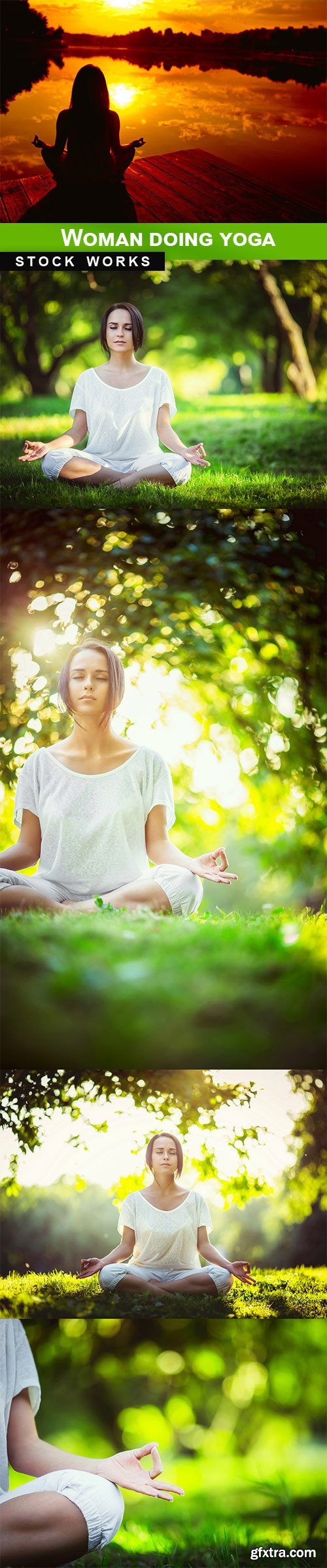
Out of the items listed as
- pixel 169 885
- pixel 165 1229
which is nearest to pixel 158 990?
pixel 169 885

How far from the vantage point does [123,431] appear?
97.1 inches

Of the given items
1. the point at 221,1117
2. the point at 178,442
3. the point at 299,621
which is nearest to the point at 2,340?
the point at 178,442

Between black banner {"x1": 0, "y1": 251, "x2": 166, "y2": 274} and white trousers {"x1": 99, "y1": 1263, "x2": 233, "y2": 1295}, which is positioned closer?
white trousers {"x1": 99, "y1": 1263, "x2": 233, "y2": 1295}

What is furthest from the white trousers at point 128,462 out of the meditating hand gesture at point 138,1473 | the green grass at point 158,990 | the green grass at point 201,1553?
the green grass at point 201,1553

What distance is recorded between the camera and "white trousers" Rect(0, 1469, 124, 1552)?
87.6 inches

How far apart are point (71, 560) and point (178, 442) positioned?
32 centimetres

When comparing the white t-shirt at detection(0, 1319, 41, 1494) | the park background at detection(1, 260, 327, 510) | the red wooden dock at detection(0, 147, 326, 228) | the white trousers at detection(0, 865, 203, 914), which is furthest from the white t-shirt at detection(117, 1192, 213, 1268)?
the red wooden dock at detection(0, 147, 326, 228)

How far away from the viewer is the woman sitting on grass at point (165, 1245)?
2.38 m

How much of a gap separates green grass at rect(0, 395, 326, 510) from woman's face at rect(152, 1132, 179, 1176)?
4.21 feet

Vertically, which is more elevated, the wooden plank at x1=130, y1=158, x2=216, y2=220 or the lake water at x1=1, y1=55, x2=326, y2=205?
the lake water at x1=1, y1=55, x2=326, y2=205

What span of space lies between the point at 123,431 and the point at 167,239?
0.41m

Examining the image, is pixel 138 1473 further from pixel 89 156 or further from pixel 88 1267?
pixel 89 156

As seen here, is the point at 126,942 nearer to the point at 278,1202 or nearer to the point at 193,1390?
the point at 278,1202

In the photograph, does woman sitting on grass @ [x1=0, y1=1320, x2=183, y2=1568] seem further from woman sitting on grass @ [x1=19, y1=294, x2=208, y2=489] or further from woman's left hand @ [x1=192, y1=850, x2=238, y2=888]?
woman sitting on grass @ [x1=19, y1=294, x2=208, y2=489]
